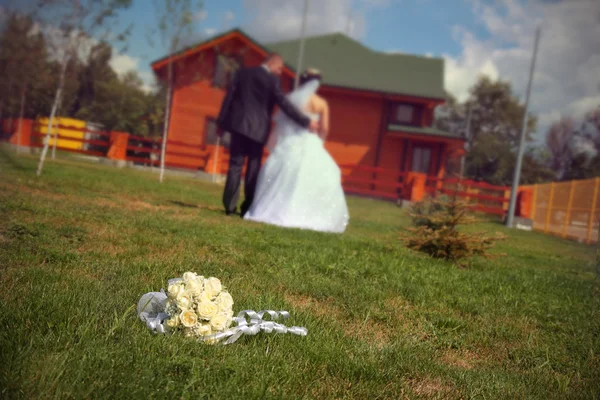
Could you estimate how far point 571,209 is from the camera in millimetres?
16406

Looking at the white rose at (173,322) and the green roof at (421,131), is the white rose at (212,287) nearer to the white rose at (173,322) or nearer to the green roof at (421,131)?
the white rose at (173,322)

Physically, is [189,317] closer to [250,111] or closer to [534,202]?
[250,111]

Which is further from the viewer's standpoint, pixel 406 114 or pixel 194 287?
pixel 406 114

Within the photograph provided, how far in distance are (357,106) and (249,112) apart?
68.4 feet

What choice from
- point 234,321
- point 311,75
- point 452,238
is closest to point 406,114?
point 311,75

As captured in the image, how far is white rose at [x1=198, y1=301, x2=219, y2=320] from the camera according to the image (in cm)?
240

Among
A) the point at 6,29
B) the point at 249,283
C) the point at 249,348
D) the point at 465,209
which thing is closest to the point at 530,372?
the point at 249,348

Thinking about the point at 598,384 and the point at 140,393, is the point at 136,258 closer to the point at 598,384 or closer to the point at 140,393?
the point at 140,393

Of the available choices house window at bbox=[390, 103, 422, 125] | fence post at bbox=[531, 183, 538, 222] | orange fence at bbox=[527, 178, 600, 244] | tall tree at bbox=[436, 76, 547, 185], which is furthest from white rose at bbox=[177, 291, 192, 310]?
tall tree at bbox=[436, 76, 547, 185]

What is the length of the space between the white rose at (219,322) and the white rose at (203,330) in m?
0.02

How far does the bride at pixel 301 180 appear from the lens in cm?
811

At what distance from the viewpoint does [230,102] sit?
830 cm

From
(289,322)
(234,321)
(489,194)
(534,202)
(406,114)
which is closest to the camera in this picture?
(234,321)

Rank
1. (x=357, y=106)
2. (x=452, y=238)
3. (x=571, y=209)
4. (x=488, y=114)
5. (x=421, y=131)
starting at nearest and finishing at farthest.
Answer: (x=452, y=238)
(x=571, y=209)
(x=421, y=131)
(x=357, y=106)
(x=488, y=114)
